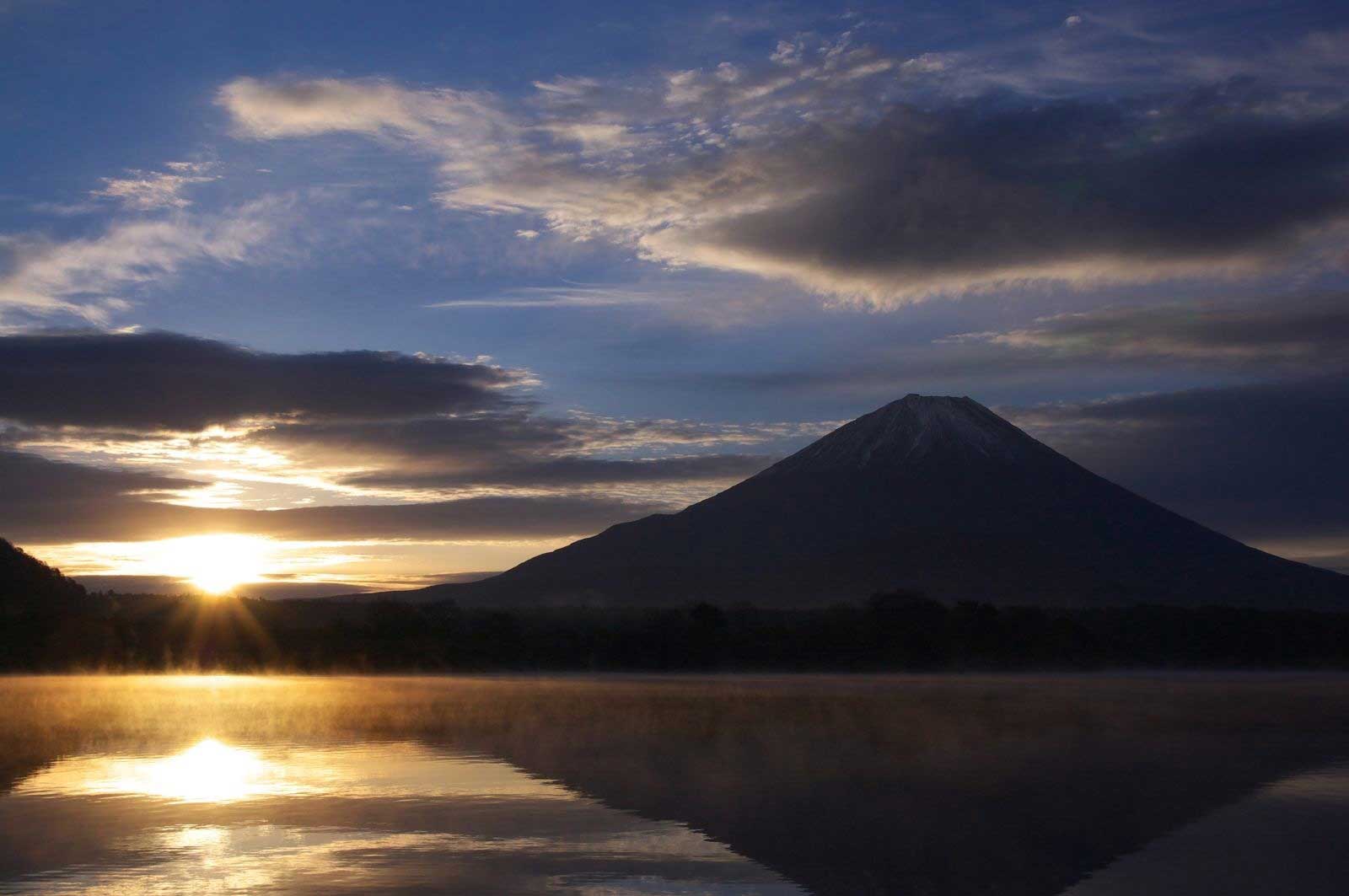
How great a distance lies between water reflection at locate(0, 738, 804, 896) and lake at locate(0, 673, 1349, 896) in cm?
7

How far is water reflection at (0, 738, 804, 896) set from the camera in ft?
55.3

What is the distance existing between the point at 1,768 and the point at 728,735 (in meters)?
15.6

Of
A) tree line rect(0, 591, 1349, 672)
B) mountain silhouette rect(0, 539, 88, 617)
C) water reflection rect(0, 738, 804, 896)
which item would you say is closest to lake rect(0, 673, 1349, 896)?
water reflection rect(0, 738, 804, 896)

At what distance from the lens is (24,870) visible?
1733 cm

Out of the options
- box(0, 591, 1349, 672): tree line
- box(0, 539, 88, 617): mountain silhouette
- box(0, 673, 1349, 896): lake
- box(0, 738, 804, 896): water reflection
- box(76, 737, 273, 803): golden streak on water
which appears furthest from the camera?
box(0, 539, 88, 617): mountain silhouette

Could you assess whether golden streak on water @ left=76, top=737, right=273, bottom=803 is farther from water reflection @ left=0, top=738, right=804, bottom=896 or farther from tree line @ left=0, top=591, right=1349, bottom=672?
tree line @ left=0, top=591, right=1349, bottom=672

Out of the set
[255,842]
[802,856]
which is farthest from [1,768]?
→ [802,856]

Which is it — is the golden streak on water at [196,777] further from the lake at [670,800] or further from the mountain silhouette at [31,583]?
the mountain silhouette at [31,583]

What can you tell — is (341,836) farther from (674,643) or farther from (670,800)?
(674,643)

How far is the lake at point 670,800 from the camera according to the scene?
17625mm

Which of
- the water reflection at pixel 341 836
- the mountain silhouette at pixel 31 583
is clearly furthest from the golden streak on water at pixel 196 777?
the mountain silhouette at pixel 31 583

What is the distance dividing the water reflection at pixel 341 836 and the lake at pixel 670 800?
0.22 ft

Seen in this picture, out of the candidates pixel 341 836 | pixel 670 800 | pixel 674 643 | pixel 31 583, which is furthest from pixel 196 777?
pixel 31 583

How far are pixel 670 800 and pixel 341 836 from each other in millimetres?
5905
